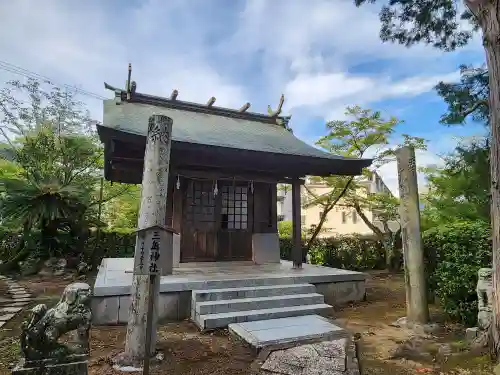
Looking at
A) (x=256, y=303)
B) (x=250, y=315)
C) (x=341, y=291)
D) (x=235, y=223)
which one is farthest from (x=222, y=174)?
(x=341, y=291)

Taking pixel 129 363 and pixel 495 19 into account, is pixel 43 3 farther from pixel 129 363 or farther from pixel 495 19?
pixel 495 19

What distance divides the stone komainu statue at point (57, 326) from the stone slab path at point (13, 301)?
3.32 m

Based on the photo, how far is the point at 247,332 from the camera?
470 cm

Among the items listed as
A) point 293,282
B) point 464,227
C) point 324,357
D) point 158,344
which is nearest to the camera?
point 324,357

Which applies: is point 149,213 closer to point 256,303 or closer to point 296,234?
point 256,303

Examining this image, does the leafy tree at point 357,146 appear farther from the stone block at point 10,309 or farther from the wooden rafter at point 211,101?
the stone block at point 10,309

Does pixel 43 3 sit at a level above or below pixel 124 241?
above

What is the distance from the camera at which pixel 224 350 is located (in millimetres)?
4289

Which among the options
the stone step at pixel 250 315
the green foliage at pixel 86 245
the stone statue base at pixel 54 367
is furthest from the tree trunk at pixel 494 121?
the green foliage at pixel 86 245

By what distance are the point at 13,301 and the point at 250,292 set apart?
5.33m

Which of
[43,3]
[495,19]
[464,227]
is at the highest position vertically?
[43,3]

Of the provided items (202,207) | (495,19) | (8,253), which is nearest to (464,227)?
(495,19)

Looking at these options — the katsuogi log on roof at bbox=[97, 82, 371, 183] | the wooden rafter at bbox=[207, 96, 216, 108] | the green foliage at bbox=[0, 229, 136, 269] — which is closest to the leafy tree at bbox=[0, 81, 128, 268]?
the green foliage at bbox=[0, 229, 136, 269]

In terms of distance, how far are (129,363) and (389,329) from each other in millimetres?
4097
